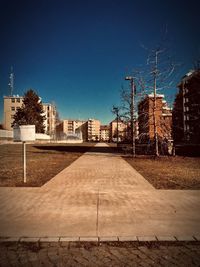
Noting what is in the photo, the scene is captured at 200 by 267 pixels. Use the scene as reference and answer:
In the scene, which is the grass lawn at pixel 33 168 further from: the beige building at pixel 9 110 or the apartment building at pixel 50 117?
the beige building at pixel 9 110

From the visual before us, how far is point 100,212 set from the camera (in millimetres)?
5547

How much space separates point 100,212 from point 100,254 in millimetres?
1833

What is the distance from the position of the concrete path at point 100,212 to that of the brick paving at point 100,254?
0.77 ft

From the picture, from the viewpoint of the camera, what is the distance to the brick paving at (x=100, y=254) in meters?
3.47

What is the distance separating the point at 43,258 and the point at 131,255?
4.21 feet

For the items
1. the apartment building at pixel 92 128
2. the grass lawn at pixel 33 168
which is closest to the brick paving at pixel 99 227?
the grass lawn at pixel 33 168

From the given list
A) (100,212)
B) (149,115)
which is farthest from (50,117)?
(100,212)

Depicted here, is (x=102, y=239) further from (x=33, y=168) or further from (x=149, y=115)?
(x=149, y=115)

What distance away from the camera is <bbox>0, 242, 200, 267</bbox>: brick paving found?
3.47 meters

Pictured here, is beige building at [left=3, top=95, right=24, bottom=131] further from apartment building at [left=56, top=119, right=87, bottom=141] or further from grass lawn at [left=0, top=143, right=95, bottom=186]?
apartment building at [left=56, top=119, right=87, bottom=141]

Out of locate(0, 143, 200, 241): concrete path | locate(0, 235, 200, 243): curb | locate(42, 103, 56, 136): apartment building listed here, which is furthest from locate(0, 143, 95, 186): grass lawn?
locate(42, 103, 56, 136): apartment building

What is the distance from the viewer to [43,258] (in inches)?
141

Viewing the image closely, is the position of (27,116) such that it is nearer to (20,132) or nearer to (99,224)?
(20,132)

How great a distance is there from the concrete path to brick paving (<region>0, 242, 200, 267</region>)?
23cm
